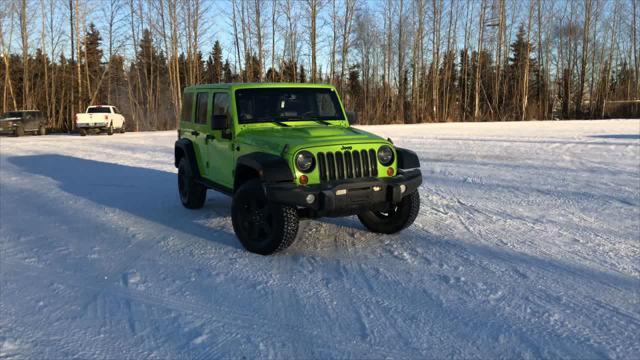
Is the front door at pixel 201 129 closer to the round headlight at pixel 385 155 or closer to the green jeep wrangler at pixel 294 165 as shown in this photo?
the green jeep wrangler at pixel 294 165

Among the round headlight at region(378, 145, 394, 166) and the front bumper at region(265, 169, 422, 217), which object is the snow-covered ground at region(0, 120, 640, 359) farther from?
the round headlight at region(378, 145, 394, 166)

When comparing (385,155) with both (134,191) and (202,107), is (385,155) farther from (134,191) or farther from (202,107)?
(134,191)

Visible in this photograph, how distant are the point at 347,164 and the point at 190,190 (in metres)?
3.20

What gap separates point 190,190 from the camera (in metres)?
7.47

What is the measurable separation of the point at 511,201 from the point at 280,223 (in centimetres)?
418

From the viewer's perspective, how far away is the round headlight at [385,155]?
538 centimetres

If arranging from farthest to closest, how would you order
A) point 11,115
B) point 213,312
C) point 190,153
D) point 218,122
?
point 11,115 < point 190,153 < point 218,122 < point 213,312

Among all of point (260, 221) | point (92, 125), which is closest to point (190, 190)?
point (260, 221)

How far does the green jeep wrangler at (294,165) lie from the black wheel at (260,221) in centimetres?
1

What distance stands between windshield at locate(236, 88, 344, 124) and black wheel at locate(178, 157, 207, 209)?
1.77 m

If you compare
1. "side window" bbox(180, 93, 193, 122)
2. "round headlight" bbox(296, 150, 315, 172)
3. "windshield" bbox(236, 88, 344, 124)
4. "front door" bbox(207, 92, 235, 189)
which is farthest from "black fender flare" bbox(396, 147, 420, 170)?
"side window" bbox(180, 93, 193, 122)

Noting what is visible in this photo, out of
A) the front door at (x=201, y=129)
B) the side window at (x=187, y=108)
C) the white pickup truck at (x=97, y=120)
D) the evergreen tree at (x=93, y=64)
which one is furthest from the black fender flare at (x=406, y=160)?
the evergreen tree at (x=93, y=64)

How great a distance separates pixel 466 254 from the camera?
5.16 m

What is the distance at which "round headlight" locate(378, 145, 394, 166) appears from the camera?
5.38 metres
